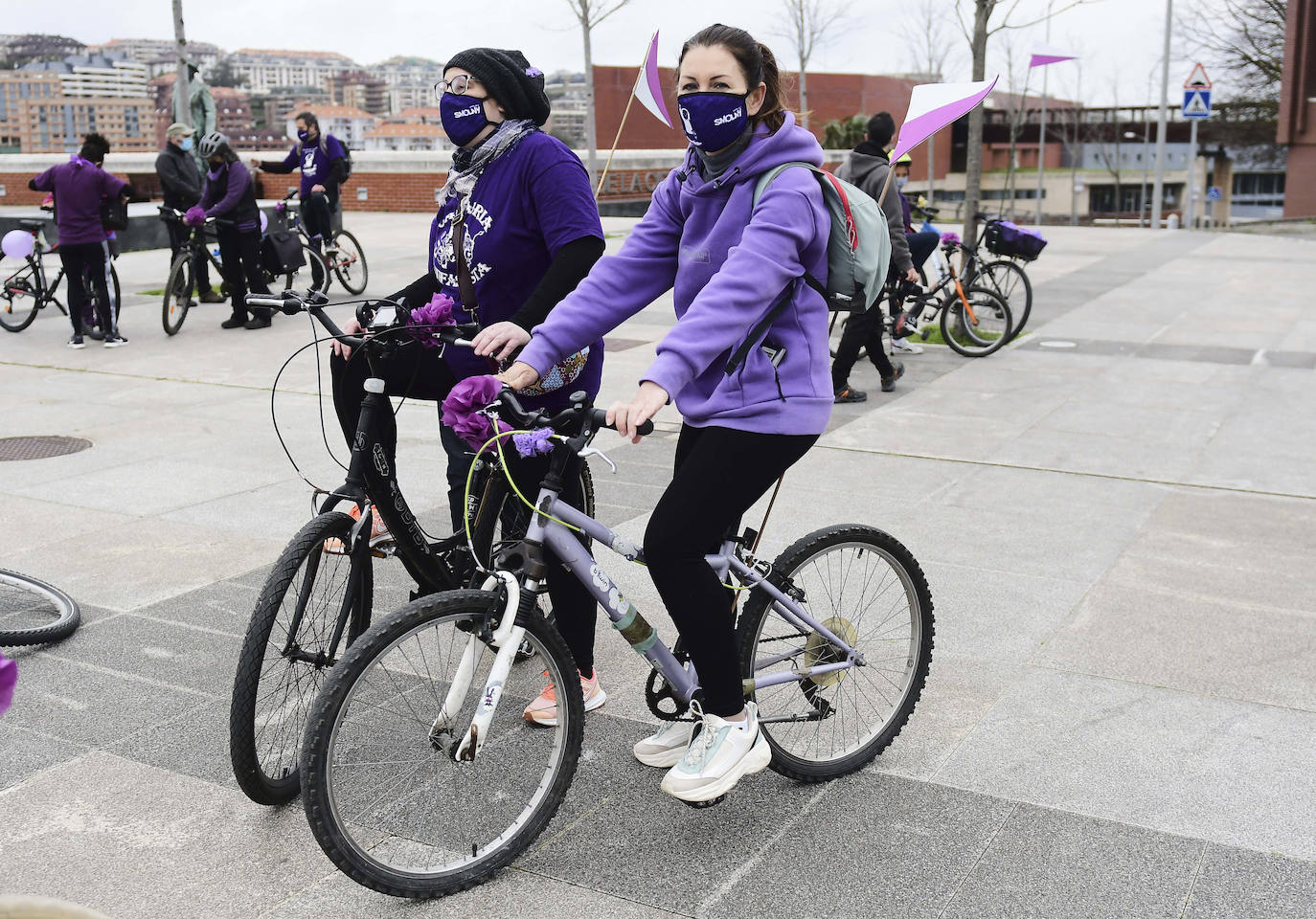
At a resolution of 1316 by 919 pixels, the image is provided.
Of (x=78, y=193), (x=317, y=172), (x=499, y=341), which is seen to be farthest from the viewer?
(x=317, y=172)

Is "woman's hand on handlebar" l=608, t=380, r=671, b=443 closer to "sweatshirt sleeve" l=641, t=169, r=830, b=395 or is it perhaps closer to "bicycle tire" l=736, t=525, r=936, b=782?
"sweatshirt sleeve" l=641, t=169, r=830, b=395

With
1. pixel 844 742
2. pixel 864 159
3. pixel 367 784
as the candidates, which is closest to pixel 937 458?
pixel 864 159

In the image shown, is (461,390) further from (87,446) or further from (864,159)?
(864,159)

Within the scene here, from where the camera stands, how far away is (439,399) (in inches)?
156

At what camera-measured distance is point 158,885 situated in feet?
10.1

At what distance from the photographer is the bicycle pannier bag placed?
12.6 m

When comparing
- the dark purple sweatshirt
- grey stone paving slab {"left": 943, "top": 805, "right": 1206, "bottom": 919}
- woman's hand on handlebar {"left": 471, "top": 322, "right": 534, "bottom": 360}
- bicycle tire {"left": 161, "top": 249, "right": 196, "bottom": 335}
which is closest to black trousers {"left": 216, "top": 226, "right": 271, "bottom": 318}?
bicycle tire {"left": 161, "top": 249, "right": 196, "bottom": 335}

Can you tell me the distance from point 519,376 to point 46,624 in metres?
2.56

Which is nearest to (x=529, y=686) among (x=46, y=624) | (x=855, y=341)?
(x=46, y=624)

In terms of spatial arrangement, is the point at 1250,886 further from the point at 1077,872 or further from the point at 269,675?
the point at 269,675

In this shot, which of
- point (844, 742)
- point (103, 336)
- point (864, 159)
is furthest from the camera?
point (103, 336)

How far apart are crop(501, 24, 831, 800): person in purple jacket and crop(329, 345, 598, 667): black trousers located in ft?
1.88

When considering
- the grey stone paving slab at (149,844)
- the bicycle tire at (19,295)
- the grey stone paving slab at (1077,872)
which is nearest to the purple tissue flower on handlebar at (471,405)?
the grey stone paving slab at (149,844)

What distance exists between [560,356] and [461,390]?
14.2 inches
